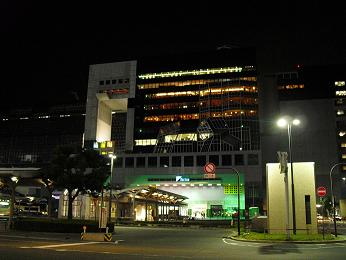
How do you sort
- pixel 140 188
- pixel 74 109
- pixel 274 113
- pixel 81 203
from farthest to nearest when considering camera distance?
pixel 74 109, pixel 274 113, pixel 81 203, pixel 140 188

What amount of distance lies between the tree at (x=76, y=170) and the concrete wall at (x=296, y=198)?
18122 mm

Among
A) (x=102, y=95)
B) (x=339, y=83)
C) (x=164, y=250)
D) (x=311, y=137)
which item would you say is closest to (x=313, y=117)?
(x=311, y=137)

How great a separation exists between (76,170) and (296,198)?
2246 cm

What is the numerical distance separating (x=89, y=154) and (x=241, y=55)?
3882 inches

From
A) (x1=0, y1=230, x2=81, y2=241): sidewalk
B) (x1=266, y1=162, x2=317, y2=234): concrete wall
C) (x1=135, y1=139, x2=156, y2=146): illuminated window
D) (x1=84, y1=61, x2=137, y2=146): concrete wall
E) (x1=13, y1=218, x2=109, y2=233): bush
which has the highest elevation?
(x1=84, y1=61, x2=137, y2=146): concrete wall

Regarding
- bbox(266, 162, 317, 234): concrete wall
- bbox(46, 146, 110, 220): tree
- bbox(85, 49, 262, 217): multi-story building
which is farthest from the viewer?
bbox(85, 49, 262, 217): multi-story building

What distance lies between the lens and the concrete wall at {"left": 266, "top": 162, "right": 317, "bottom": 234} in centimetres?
3133

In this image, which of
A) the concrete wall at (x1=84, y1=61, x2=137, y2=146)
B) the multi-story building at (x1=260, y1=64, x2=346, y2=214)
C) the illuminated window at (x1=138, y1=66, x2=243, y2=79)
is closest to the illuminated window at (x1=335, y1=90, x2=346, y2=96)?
the multi-story building at (x1=260, y1=64, x2=346, y2=214)

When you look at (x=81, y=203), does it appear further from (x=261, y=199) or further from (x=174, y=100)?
(x=174, y=100)

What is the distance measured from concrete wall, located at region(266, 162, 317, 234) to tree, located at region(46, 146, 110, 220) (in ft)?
59.5

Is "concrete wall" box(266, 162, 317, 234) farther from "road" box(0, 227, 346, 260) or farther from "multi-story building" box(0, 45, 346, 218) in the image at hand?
"multi-story building" box(0, 45, 346, 218)

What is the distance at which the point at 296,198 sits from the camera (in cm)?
3198

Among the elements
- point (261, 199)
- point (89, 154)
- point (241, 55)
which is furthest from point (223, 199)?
point (89, 154)

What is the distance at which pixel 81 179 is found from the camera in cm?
3912
